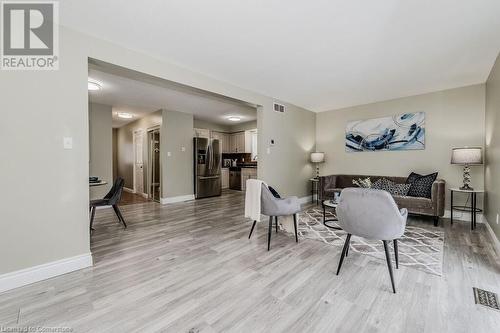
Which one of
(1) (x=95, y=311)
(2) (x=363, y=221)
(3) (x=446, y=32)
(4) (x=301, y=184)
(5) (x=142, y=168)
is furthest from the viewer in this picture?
(5) (x=142, y=168)

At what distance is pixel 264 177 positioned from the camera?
14.5 feet

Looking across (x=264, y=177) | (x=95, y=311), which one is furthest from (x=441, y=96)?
(x=95, y=311)

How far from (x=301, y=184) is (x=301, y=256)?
10.5 feet

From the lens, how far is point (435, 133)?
4332 mm

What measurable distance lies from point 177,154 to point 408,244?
547cm

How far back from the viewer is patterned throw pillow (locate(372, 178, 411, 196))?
4.16m

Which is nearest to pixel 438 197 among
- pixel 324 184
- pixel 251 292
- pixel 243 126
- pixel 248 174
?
pixel 324 184

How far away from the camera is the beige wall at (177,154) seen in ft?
19.0

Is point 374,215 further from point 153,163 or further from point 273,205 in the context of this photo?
point 153,163

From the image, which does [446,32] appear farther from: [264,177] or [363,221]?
[264,177]

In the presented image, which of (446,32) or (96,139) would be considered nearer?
(446,32)

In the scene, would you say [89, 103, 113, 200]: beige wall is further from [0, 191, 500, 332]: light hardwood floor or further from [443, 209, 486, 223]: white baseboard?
[443, 209, 486, 223]: white baseboard

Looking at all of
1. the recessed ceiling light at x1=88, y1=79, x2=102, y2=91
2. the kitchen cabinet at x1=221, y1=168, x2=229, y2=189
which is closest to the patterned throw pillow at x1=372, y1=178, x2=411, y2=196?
the kitchen cabinet at x1=221, y1=168, x2=229, y2=189

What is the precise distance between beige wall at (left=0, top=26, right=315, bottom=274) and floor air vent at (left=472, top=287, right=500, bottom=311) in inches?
144
